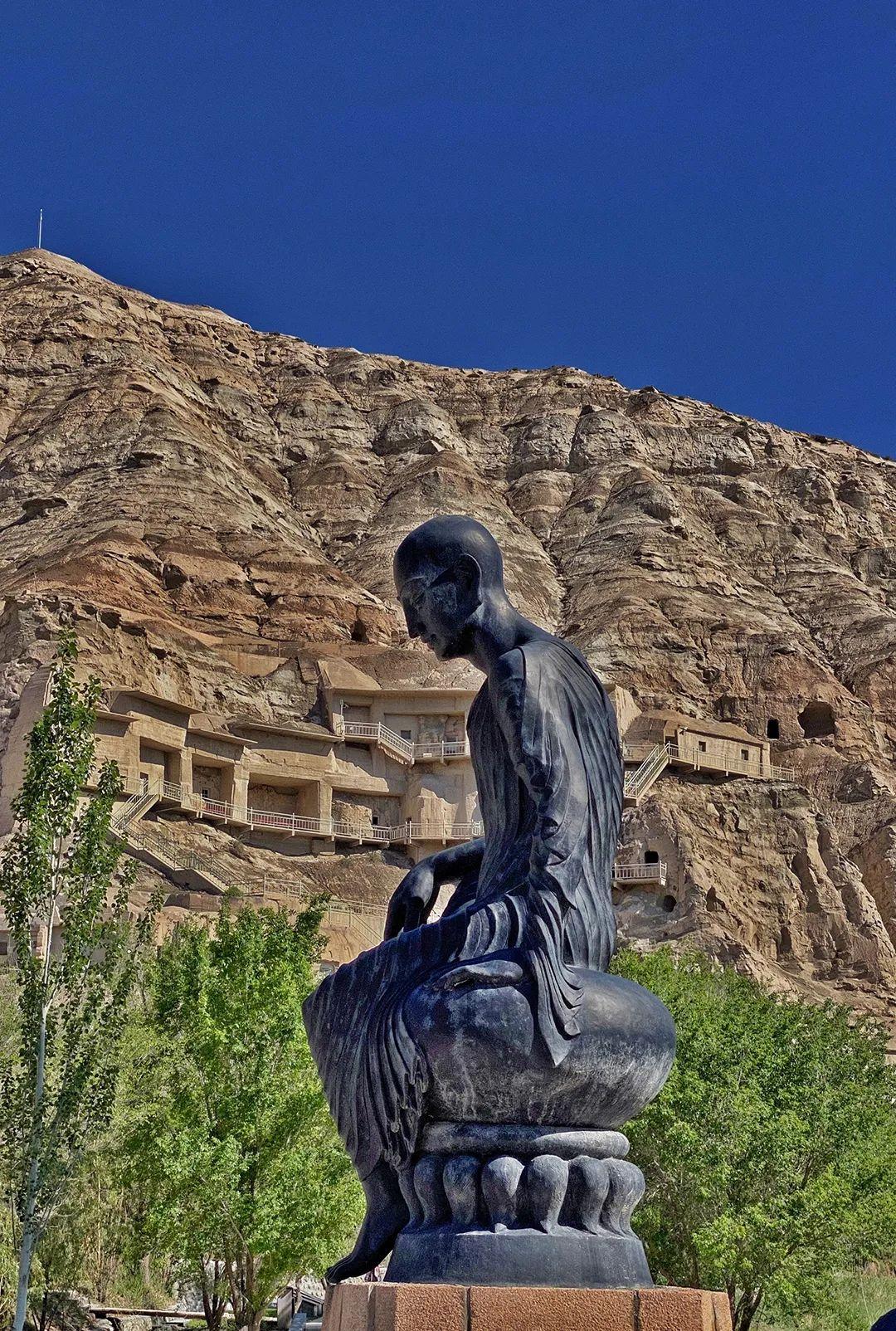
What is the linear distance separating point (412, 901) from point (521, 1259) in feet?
4.62

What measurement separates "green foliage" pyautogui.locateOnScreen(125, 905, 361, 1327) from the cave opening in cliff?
66.5m

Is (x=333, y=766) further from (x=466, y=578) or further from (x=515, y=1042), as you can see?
(x=515, y=1042)

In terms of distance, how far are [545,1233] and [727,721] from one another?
264 ft

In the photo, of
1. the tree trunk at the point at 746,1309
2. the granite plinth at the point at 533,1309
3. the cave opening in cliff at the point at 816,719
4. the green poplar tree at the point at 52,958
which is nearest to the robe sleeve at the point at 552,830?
the granite plinth at the point at 533,1309

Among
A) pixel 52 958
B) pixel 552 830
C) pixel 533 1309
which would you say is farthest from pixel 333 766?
pixel 533 1309

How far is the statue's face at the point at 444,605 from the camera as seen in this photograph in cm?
551

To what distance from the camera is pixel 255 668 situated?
240ft

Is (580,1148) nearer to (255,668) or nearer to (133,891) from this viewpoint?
(133,891)

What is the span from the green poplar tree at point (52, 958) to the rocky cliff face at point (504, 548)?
41.7 m

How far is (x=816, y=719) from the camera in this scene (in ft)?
283

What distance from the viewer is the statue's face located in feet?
18.1

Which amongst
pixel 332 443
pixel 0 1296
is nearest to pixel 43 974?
pixel 0 1296

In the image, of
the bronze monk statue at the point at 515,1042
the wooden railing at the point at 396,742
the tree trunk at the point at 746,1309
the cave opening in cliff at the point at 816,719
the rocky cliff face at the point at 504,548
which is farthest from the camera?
the cave opening in cliff at the point at 816,719

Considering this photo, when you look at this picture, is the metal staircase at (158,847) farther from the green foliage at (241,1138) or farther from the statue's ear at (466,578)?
the statue's ear at (466,578)
